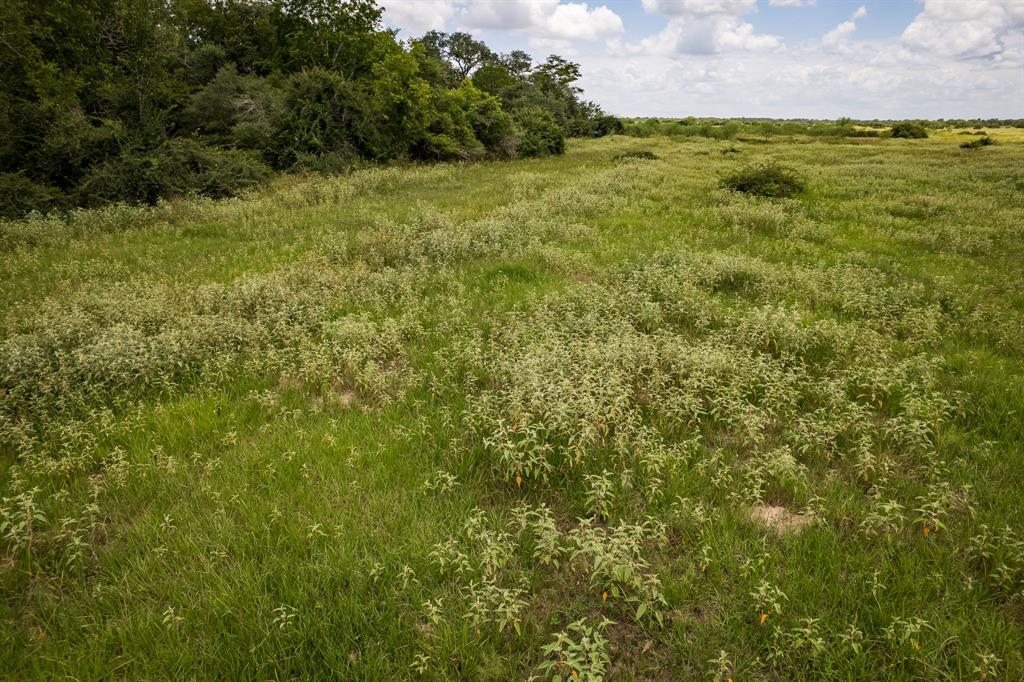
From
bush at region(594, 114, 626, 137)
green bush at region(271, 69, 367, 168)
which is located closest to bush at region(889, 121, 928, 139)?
bush at region(594, 114, 626, 137)

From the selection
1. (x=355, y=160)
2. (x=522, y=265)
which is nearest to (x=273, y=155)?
(x=355, y=160)

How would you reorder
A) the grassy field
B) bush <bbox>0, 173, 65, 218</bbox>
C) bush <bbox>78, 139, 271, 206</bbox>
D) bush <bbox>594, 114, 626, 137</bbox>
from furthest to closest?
1. bush <bbox>594, 114, 626, 137</bbox>
2. bush <bbox>78, 139, 271, 206</bbox>
3. bush <bbox>0, 173, 65, 218</bbox>
4. the grassy field

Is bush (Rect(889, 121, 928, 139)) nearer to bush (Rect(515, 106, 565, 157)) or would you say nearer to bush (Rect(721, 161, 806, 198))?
bush (Rect(515, 106, 565, 157))

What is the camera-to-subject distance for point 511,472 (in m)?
5.04

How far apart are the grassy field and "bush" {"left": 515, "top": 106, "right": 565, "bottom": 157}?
111ft

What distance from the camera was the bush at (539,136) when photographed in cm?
4234

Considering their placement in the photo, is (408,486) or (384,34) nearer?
(408,486)

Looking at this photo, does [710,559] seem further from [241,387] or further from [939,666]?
[241,387]

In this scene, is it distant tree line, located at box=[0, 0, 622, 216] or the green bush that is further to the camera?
the green bush

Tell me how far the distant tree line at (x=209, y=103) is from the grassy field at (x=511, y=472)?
1197 centimetres

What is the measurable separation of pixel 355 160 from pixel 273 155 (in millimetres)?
4682

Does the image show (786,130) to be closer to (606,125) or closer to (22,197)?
(606,125)

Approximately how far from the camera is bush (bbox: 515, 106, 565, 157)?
4234cm

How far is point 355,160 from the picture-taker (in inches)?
1198
